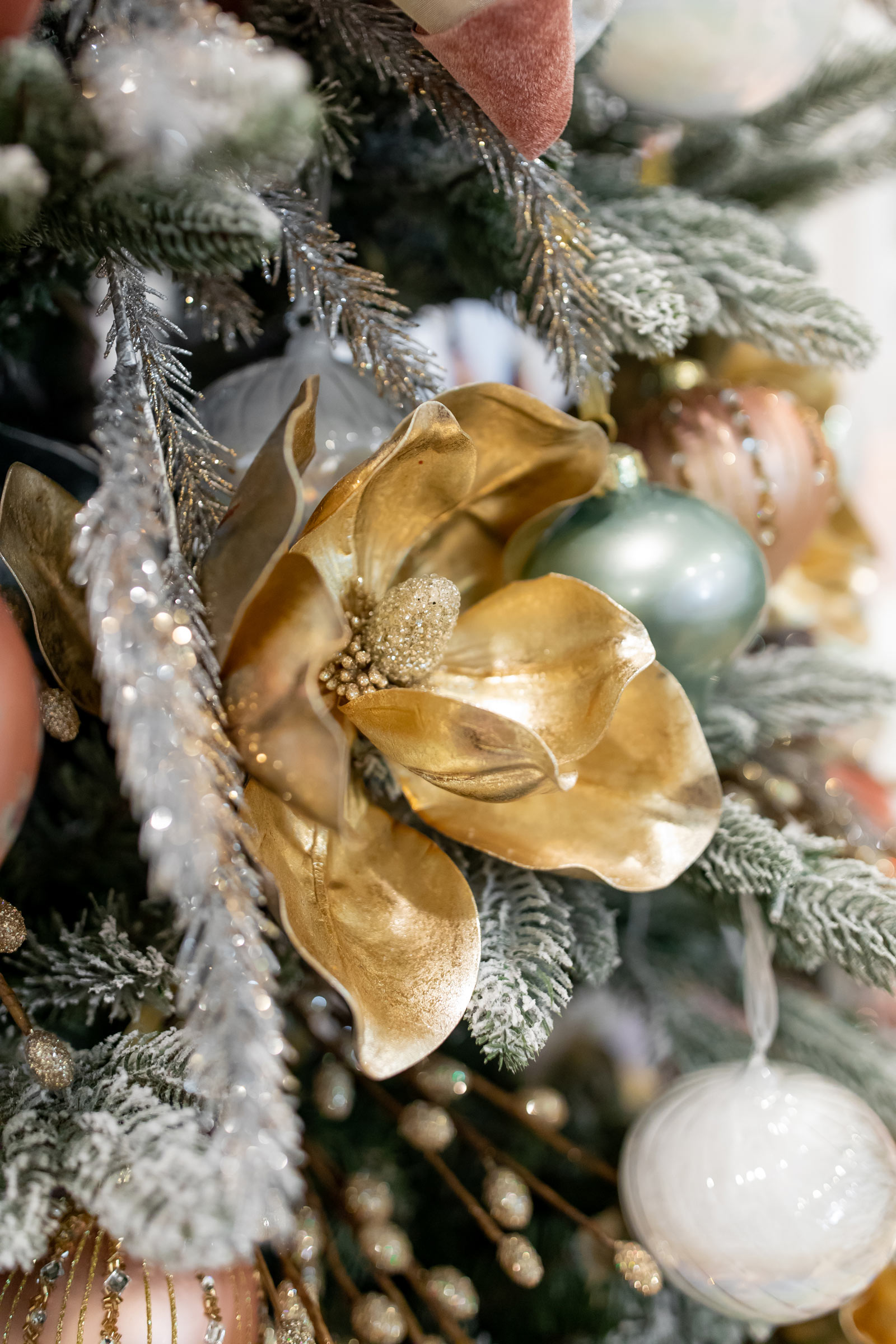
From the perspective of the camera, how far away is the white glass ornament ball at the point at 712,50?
377 millimetres

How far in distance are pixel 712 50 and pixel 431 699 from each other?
0.34 meters

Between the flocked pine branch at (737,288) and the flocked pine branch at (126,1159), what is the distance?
0.34 meters

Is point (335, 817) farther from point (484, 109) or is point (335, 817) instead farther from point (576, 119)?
point (576, 119)

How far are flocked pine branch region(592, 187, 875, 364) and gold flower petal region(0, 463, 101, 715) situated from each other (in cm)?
26

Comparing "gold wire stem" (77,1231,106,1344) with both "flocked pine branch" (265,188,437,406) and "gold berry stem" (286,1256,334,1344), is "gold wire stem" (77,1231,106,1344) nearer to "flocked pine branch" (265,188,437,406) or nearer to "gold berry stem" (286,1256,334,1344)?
"gold berry stem" (286,1256,334,1344)

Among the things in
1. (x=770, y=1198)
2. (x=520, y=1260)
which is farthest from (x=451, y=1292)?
(x=770, y=1198)

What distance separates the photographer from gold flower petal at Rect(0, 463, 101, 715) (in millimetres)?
258

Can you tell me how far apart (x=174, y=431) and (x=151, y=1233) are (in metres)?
0.21

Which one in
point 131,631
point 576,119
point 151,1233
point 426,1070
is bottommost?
point 426,1070

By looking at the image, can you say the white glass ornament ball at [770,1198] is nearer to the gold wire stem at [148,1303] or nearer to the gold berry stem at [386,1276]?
the gold berry stem at [386,1276]

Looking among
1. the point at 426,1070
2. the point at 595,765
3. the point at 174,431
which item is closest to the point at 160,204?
the point at 174,431

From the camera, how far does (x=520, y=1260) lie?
361 millimetres

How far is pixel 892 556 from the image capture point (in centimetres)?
79

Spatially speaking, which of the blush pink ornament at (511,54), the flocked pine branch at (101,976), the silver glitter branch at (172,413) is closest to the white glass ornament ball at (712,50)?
the blush pink ornament at (511,54)
